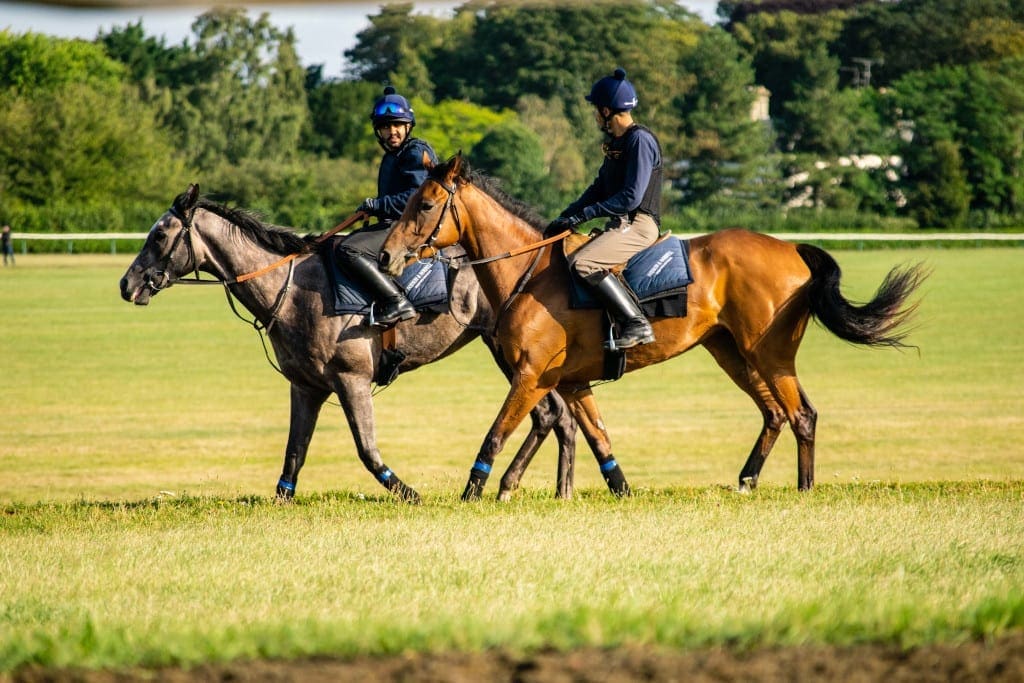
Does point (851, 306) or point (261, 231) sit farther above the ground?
point (261, 231)

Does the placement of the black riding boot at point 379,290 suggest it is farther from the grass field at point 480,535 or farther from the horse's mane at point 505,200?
the grass field at point 480,535

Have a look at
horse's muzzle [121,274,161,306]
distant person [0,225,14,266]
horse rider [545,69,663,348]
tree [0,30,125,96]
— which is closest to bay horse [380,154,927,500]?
horse rider [545,69,663,348]

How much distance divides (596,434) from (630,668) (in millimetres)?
5327

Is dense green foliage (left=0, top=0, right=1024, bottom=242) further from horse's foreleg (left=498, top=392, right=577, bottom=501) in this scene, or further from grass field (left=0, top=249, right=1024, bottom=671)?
horse's foreleg (left=498, top=392, right=577, bottom=501)

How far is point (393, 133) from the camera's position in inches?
417

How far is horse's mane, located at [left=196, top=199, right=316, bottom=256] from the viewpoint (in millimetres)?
10797

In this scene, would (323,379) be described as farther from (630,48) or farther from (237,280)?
(630,48)

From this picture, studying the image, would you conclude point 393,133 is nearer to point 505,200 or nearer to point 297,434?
point 505,200

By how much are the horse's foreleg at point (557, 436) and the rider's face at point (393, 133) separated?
2.19 m

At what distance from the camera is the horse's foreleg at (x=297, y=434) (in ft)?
34.8

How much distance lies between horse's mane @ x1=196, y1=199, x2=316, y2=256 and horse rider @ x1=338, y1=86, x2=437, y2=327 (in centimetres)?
49

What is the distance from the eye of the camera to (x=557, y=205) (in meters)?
79.1

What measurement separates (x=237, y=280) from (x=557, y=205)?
226 feet

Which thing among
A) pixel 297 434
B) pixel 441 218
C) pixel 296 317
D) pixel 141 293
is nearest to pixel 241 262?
pixel 296 317
